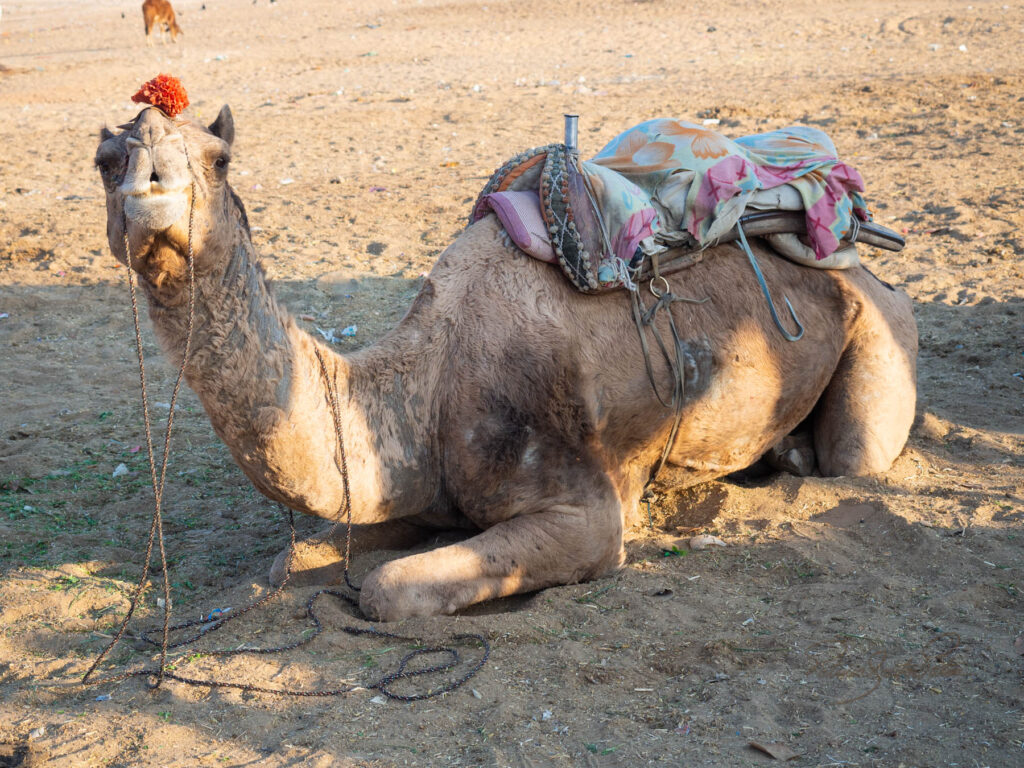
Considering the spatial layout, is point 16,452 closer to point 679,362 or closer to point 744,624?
point 679,362

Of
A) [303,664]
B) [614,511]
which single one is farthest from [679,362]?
[303,664]

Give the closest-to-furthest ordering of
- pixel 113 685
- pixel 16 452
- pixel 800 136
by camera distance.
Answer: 1. pixel 113 685
2. pixel 800 136
3. pixel 16 452

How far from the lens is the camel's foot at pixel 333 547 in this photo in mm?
4289

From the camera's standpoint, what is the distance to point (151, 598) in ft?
13.9

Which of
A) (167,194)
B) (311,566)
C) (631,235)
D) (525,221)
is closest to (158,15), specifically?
(525,221)

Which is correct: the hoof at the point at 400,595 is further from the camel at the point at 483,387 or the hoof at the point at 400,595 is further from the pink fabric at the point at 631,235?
the pink fabric at the point at 631,235

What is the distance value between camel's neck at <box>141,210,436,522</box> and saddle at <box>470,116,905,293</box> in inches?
35.6

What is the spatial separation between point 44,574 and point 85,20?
98.3ft

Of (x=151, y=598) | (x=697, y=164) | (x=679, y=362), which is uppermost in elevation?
(x=697, y=164)

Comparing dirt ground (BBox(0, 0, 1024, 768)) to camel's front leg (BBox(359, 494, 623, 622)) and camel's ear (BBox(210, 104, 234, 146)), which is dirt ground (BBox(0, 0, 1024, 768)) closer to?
camel's front leg (BBox(359, 494, 623, 622))

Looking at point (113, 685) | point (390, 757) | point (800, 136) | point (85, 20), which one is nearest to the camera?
point (390, 757)

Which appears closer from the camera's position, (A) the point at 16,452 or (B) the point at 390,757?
(B) the point at 390,757

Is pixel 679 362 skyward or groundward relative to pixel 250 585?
skyward

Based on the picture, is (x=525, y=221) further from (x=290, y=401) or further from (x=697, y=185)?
(x=290, y=401)
